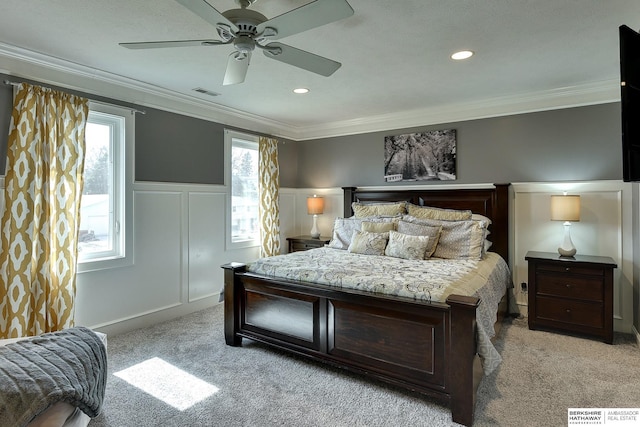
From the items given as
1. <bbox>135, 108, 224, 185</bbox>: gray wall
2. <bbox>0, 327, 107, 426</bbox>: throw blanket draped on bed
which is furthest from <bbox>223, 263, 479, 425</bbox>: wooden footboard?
<bbox>135, 108, 224, 185</bbox>: gray wall

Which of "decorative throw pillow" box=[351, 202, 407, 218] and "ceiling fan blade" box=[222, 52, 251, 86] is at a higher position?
"ceiling fan blade" box=[222, 52, 251, 86]

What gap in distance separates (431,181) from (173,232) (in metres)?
3.16

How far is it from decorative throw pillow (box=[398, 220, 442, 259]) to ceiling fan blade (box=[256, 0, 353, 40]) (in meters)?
2.34

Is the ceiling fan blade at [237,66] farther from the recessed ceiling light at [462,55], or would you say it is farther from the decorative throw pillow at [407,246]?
the decorative throw pillow at [407,246]

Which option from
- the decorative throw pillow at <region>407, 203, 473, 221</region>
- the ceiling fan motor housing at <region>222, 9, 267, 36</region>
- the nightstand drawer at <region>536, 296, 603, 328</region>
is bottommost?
the nightstand drawer at <region>536, 296, 603, 328</region>

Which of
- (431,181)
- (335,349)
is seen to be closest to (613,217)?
(431,181)

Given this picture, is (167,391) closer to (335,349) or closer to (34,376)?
(34,376)

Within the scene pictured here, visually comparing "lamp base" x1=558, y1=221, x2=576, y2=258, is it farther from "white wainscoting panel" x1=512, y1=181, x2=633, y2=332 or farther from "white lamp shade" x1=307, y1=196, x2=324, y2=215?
"white lamp shade" x1=307, y1=196, x2=324, y2=215

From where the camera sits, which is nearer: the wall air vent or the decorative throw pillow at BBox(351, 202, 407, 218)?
the wall air vent

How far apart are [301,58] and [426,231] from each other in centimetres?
214


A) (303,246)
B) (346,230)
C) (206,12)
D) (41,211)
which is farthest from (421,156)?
(41,211)

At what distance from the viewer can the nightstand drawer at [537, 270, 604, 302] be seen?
122 inches

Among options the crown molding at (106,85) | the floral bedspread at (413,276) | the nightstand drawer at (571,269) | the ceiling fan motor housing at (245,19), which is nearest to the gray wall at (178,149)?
the crown molding at (106,85)

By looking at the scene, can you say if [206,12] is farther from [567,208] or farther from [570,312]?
[570,312]
